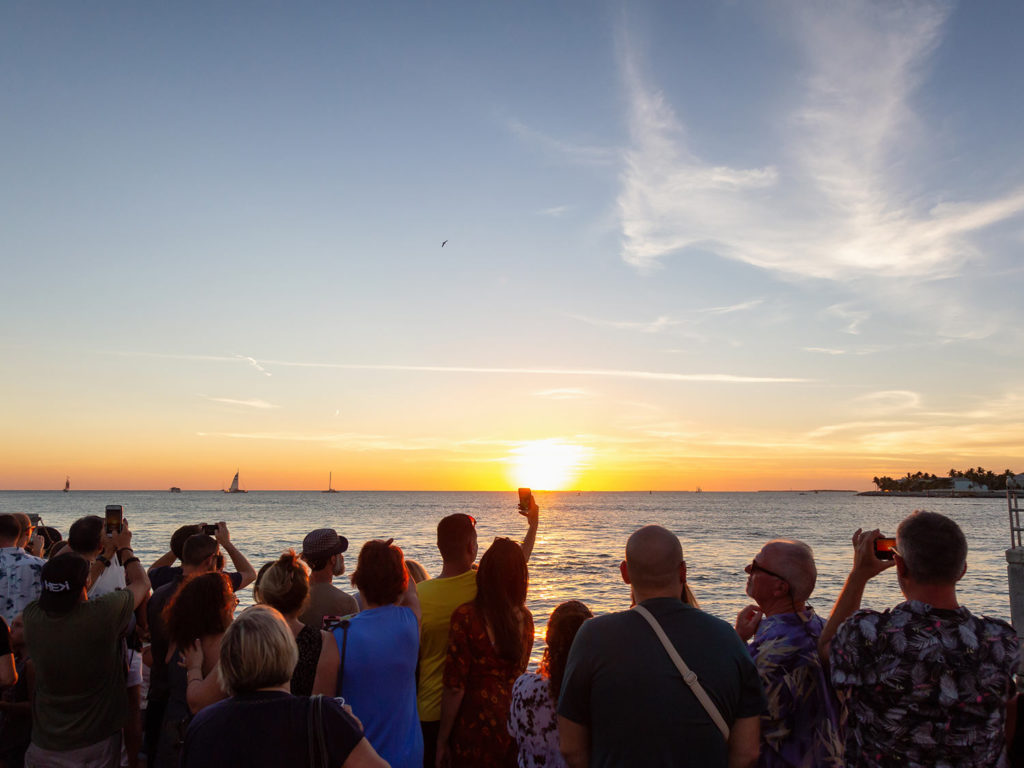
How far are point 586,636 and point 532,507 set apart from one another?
2.60m

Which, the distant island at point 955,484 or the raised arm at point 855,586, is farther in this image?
the distant island at point 955,484

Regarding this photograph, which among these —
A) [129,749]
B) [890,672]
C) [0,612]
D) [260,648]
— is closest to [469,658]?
[260,648]

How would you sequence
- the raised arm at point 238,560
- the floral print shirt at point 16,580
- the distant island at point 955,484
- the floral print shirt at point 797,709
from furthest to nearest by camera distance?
the distant island at point 955,484 → the raised arm at point 238,560 → the floral print shirt at point 16,580 → the floral print shirt at point 797,709

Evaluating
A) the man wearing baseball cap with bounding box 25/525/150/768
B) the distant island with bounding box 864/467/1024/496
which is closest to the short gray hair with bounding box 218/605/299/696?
the man wearing baseball cap with bounding box 25/525/150/768

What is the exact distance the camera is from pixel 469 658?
3.69 meters

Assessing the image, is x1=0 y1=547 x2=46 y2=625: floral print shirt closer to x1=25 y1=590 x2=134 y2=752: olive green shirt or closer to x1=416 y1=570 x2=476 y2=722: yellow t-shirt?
x1=25 y1=590 x2=134 y2=752: olive green shirt

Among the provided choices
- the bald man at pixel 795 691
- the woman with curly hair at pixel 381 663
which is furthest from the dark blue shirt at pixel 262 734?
the bald man at pixel 795 691

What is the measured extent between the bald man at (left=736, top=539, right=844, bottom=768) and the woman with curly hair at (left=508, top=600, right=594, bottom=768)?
0.84 metres

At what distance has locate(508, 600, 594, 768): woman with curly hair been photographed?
304 centimetres

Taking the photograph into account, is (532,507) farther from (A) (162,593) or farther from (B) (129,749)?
(B) (129,749)

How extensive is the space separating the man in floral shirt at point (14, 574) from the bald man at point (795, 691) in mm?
5237

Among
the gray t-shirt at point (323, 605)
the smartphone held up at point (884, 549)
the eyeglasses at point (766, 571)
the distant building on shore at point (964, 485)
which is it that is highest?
the smartphone held up at point (884, 549)

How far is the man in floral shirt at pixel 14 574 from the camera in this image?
5086 mm

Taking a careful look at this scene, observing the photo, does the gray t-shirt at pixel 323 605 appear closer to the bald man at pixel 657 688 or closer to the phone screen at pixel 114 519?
the phone screen at pixel 114 519
